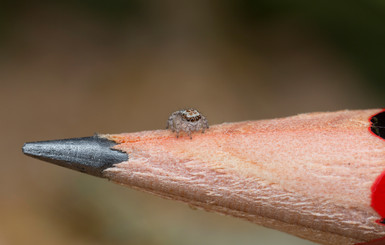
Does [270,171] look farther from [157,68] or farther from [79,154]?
[157,68]

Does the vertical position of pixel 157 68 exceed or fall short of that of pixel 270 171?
it exceeds it

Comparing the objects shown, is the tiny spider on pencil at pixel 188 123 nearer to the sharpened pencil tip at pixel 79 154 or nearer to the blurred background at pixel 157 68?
the sharpened pencil tip at pixel 79 154

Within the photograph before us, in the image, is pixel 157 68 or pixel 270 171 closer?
pixel 270 171

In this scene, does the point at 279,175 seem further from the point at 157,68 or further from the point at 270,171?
the point at 157,68

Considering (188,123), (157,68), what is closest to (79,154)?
(188,123)

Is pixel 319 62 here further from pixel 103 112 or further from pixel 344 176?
pixel 344 176
